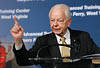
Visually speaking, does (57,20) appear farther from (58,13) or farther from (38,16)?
(38,16)

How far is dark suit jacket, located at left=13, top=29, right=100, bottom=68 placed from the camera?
115 cm

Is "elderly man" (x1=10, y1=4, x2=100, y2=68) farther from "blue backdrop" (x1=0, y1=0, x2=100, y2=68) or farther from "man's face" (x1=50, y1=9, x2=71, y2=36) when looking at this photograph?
"blue backdrop" (x1=0, y1=0, x2=100, y2=68)

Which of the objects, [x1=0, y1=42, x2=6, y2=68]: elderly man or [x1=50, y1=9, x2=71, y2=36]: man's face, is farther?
[x1=0, y1=42, x2=6, y2=68]: elderly man

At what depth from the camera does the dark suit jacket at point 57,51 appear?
1.15m

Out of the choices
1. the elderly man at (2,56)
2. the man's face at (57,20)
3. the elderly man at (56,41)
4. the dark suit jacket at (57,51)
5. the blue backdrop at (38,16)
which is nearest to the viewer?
the dark suit jacket at (57,51)

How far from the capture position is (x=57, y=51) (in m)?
1.75

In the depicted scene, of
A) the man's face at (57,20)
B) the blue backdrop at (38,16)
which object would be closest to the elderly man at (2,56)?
the blue backdrop at (38,16)

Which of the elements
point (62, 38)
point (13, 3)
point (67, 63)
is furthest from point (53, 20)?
point (13, 3)

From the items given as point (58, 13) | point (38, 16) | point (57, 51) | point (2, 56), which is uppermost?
point (58, 13)

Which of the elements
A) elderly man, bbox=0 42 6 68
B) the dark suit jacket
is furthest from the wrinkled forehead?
elderly man, bbox=0 42 6 68

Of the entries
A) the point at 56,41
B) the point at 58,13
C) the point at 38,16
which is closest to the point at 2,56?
the point at 38,16

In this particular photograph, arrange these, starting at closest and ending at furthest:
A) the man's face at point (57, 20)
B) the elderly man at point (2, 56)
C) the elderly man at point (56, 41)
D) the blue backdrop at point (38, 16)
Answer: the elderly man at point (56, 41) → the man's face at point (57, 20) → the blue backdrop at point (38, 16) → the elderly man at point (2, 56)

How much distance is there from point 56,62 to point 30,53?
18.5 inches

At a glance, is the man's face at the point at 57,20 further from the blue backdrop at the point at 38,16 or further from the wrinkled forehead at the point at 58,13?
the blue backdrop at the point at 38,16
